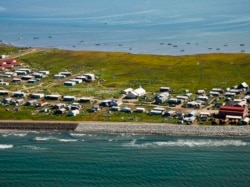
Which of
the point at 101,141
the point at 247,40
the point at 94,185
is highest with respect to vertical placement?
the point at 247,40

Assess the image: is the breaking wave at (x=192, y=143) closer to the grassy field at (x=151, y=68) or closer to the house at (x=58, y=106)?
the house at (x=58, y=106)

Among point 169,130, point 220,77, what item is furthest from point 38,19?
point 169,130

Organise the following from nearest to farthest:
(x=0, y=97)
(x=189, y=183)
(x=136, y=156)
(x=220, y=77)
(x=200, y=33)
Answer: (x=189, y=183), (x=136, y=156), (x=0, y=97), (x=220, y=77), (x=200, y=33)

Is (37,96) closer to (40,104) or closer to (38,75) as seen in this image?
(40,104)

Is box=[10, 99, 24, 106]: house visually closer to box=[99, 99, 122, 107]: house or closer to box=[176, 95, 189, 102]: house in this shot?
box=[99, 99, 122, 107]: house

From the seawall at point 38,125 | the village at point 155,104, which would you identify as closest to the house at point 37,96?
the village at point 155,104

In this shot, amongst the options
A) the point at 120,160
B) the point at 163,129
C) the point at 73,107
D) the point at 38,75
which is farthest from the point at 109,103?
the point at 38,75

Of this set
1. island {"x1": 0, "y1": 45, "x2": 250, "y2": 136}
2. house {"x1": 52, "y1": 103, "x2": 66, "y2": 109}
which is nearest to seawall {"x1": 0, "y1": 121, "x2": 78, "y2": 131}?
island {"x1": 0, "y1": 45, "x2": 250, "y2": 136}

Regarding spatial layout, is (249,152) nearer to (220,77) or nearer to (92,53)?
(220,77)
